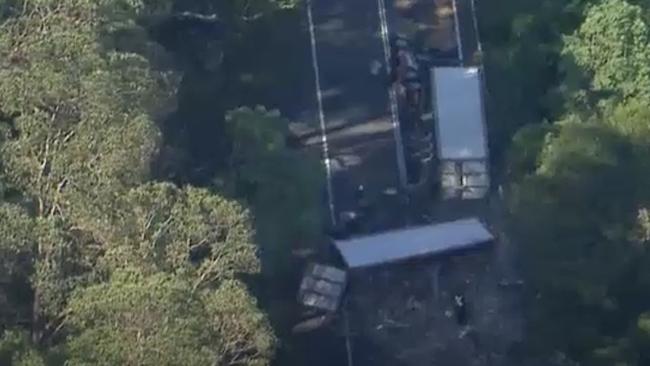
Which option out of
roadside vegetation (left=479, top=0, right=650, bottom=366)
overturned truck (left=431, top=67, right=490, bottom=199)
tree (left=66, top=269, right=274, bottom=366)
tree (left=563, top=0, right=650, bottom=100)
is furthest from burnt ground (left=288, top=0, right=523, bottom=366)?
tree (left=66, top=269, right=274, bottom=366)

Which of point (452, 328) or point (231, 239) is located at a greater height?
point (231, 239)

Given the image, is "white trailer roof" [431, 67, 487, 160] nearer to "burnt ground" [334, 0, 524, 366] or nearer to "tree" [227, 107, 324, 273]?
"burnt ground" [334, 0, 524, 366]

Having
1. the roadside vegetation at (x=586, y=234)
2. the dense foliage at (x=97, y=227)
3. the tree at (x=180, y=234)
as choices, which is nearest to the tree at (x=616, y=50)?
the roadside vegetation at (x=586, y=234)

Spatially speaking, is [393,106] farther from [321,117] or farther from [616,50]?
[616,50]

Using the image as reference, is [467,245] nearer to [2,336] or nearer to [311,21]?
[311,21]

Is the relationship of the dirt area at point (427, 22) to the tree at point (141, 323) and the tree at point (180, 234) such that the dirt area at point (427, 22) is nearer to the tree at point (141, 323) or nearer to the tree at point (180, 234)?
the tree at point (180, 234)

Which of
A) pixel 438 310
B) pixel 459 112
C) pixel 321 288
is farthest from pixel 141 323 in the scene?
pixel 459 112

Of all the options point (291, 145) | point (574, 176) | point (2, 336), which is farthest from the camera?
point (291, 145)

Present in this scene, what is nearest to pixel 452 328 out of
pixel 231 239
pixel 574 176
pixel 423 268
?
pixel 423 268
